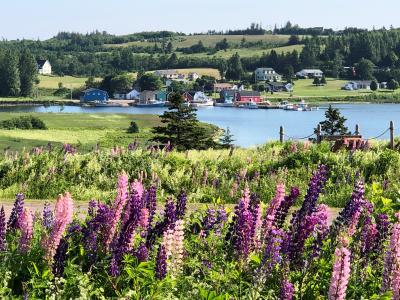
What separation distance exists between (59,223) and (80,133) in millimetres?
86200

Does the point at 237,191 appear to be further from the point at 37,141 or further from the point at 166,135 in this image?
the point at 37,141

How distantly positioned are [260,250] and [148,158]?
1034cm

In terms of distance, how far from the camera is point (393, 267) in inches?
198

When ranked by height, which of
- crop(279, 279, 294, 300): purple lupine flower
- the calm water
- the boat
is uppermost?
crop(279, 279, 294, 300): purple lupine flower

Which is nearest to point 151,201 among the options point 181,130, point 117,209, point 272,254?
point 117,209

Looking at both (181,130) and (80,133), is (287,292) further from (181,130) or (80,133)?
(80,133)

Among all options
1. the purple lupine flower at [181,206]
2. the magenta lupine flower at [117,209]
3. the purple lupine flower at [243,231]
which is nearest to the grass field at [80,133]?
the purple lupine flower at [181,206]

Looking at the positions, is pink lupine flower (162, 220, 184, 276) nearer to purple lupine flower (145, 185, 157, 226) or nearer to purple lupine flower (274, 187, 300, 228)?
purple lupine flower (145, 185, 157, 226)

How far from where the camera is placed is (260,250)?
6680 mm

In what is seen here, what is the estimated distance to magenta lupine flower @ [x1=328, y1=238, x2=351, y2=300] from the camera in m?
4.17

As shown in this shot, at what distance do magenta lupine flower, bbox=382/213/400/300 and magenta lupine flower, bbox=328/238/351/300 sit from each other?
0.83 metres

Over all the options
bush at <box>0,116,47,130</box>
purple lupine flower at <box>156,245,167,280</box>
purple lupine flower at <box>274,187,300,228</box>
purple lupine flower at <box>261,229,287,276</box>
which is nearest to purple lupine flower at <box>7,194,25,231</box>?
purple lupine flower at <box>156,245,167,280</box>

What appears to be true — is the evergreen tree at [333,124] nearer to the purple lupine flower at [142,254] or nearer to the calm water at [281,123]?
the calm water at [281,123]

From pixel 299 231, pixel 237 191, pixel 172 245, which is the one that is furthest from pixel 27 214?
pixel 237 191
